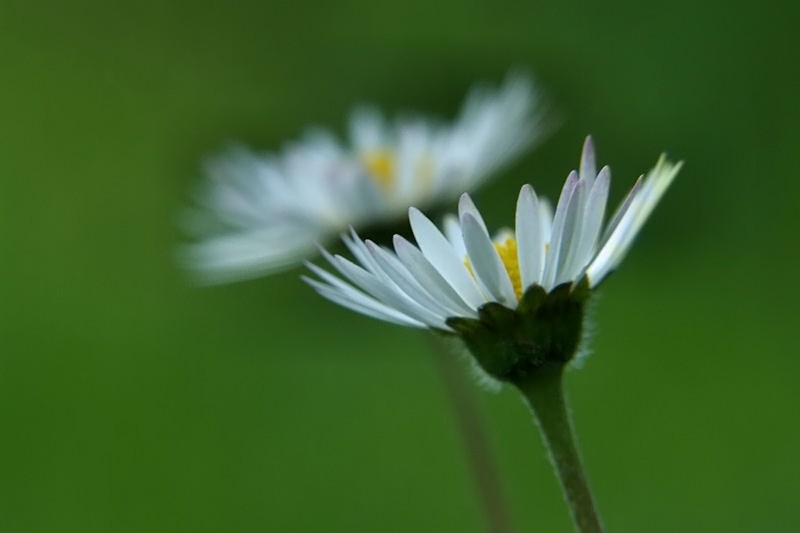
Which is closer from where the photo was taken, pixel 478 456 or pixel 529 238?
pixel 529 238

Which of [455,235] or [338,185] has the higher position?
[338,185]

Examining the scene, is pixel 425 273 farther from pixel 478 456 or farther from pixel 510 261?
pixel 478 456

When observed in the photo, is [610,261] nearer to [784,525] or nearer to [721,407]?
[784,525]

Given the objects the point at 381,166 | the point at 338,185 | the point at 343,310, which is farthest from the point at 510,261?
the point at 343,310

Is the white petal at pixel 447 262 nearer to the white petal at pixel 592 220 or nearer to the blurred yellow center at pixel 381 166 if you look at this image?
the white petal at pixel 592 220

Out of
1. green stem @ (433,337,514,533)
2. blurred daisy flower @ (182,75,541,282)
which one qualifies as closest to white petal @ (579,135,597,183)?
green stem @ (433,337,514,533)

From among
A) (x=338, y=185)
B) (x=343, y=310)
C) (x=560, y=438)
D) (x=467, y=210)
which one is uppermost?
(x=343, y=310)

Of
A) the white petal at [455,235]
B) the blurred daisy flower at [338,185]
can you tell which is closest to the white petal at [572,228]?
the white petal at [455,235]
